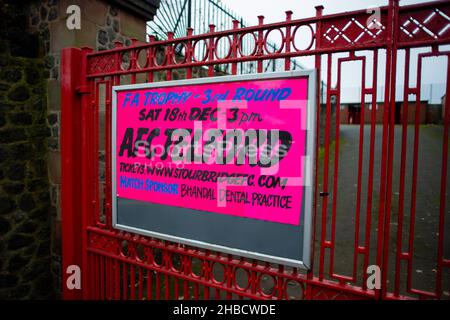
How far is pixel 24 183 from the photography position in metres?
3.59

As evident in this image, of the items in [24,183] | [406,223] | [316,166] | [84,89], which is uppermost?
[84,89]

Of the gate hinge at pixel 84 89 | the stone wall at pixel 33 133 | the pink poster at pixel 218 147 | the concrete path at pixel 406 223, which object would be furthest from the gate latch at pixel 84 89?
the concrete path at pixel 406 223

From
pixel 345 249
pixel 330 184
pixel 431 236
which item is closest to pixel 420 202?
pixel 431 236

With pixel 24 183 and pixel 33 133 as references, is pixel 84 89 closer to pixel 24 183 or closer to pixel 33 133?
pixel 33 133

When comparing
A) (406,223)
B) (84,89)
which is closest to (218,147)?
(84,89)

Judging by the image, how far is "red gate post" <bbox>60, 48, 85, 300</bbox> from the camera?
112 inches

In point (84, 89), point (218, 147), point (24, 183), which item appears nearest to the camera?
Answer: point (218, 147)

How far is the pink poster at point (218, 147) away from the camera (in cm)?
198

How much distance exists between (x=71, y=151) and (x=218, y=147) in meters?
1.56

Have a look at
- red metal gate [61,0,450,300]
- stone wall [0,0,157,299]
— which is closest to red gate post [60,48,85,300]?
red metal gate [61,0,450,300]

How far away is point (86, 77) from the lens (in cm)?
284

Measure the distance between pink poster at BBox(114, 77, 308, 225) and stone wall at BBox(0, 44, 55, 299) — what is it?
1.65 m

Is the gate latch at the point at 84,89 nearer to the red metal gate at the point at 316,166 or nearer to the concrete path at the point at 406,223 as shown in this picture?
the red metal gate at the point at 316,166

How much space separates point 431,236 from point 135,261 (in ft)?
15.9
